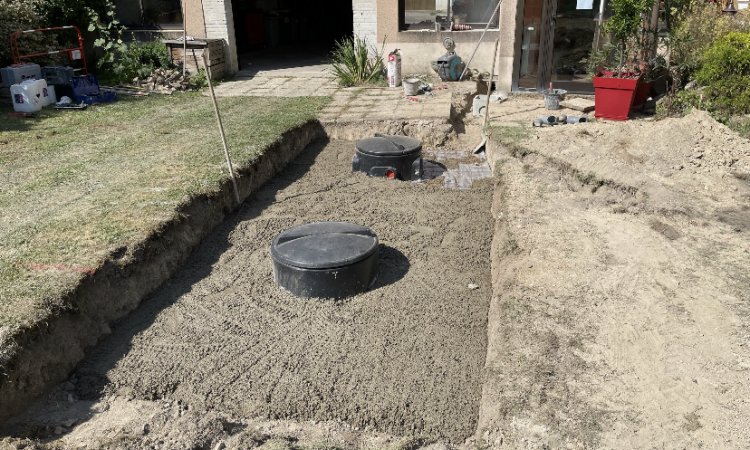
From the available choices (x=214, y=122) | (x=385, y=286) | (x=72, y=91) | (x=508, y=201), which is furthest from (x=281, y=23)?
(x=385, y=286)

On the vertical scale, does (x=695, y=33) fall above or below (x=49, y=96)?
above

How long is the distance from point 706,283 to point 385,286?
2.51 meters

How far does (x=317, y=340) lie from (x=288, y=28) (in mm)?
17414

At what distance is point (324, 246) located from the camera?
4.53 m

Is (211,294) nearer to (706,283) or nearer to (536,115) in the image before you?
(706,283)

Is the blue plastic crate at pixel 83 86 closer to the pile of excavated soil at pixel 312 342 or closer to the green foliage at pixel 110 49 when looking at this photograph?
the green foliage at pixel 110 49

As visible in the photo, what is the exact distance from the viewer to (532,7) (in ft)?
34.7

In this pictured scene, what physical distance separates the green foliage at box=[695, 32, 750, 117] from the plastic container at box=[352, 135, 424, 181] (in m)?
4.63

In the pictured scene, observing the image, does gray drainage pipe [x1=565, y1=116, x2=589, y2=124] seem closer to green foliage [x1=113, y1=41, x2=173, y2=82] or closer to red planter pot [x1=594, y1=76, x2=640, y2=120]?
red planter pot [x1=594, y1=76, x2=640, y2=120]

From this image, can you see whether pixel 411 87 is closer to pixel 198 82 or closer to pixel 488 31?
pixel 488 31

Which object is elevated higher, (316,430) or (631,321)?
(631,321)

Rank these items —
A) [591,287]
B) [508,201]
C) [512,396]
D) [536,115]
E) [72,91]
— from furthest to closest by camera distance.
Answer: [72,91]
[536,115]
[508,201]
[591,287]
[512,396]

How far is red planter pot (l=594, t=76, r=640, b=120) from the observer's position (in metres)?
8.60

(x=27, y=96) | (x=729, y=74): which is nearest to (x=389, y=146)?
(x=729, y=74)
